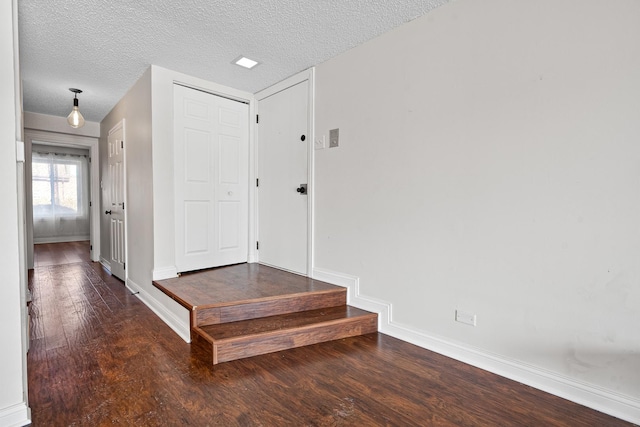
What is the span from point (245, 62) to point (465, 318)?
9.41 ft

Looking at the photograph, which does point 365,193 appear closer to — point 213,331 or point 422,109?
point 422,109

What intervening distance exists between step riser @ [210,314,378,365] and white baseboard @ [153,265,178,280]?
1.40 m

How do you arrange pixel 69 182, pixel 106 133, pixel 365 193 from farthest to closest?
pixel 69 182 → pixel 106 133 → pixel 365 193

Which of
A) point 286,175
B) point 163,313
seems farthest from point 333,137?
point 163,313

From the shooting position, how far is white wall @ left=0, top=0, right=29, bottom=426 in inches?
54.1

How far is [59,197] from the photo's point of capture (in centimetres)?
802

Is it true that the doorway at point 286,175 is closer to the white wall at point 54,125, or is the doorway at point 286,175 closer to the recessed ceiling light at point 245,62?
the recessed ceiling light at point 245,62

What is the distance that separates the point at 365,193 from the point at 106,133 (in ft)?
14.2

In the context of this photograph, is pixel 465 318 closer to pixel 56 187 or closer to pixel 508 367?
pixel 508 367

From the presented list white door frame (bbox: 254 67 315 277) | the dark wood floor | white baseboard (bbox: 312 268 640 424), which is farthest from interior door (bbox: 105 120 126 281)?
white baseboard (bbox: 312 268 640 424)

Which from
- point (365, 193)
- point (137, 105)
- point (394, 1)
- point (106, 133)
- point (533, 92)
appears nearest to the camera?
point (533, 92)

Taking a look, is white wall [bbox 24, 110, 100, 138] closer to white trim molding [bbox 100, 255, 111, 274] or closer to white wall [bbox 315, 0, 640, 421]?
white trim molding [bbox 100, 255, 111, 274]

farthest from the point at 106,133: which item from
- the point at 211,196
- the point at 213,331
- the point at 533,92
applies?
the point at 533,92

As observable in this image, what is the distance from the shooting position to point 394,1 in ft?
6.95
